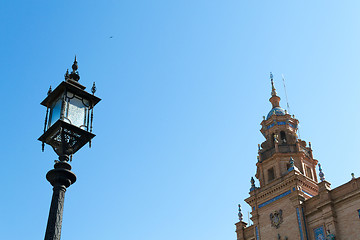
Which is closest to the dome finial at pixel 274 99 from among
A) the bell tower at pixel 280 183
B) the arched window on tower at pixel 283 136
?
the bell tower at pixel 280 183

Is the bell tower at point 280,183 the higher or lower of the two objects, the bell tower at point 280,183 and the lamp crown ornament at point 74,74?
the higher

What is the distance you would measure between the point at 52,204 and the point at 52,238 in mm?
689

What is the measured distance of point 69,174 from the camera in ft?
31.0

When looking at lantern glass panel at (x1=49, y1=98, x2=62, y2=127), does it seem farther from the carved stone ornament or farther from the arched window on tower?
the arched window on tower

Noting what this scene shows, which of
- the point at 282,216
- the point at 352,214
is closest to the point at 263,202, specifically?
the point at 282,216

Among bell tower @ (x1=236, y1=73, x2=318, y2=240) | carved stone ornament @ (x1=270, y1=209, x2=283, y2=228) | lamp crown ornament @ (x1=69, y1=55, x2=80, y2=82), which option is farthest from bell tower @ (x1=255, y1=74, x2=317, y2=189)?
lamp crown ornament @ (x1=69, y1=55, x2=80, y2=82)

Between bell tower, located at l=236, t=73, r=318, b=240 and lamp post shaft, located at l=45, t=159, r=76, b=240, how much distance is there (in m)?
35.3

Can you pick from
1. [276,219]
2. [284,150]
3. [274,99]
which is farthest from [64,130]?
[274,99]

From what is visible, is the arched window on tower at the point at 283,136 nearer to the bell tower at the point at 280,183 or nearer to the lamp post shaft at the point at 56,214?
the bell tower at the point at 280,183

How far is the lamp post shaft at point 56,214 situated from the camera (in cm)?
870

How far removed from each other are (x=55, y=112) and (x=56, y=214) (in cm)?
236

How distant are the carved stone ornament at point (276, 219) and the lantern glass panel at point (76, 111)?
36605 mm

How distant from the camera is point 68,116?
9930 mm

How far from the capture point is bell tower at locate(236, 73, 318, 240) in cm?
4316
